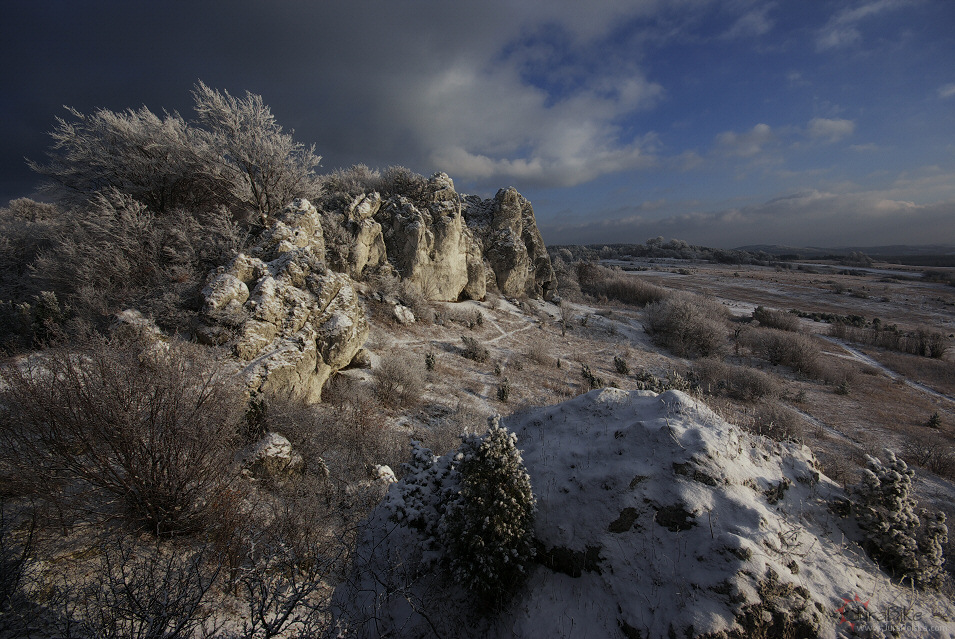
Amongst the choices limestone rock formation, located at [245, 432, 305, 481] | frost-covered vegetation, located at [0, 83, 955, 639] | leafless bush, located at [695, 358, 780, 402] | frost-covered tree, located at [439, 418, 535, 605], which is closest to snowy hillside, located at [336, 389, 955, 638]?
frost-covered vegetation, located at [0, 83, 955, 639]

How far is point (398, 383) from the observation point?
415 inches

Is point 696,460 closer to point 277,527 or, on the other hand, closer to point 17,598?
point 277,527

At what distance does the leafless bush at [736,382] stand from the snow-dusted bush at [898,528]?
1106 cm

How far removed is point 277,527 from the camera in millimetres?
4098

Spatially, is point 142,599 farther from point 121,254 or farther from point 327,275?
point 121,254

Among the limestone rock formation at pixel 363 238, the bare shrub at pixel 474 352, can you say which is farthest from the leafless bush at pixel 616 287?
the limestone rock formation at pixel 363 238

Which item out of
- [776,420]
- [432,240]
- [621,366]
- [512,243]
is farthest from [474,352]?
[512,243]

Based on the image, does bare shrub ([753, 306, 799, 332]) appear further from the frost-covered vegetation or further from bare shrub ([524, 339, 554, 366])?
bare shrub ([524, 339, 554, 366])

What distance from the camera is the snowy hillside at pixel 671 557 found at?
2.84 m

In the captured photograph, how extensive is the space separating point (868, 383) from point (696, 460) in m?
21.5

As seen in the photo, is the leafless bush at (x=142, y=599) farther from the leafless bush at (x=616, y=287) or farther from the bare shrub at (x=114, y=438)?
the leafless bush at (x=616, y=287)

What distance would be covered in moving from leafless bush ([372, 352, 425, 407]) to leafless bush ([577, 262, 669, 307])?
29.0m

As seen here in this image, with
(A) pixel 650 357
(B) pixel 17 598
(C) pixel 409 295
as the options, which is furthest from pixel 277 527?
(A) pixel 650 357

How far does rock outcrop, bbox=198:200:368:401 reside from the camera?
24.8 feet
